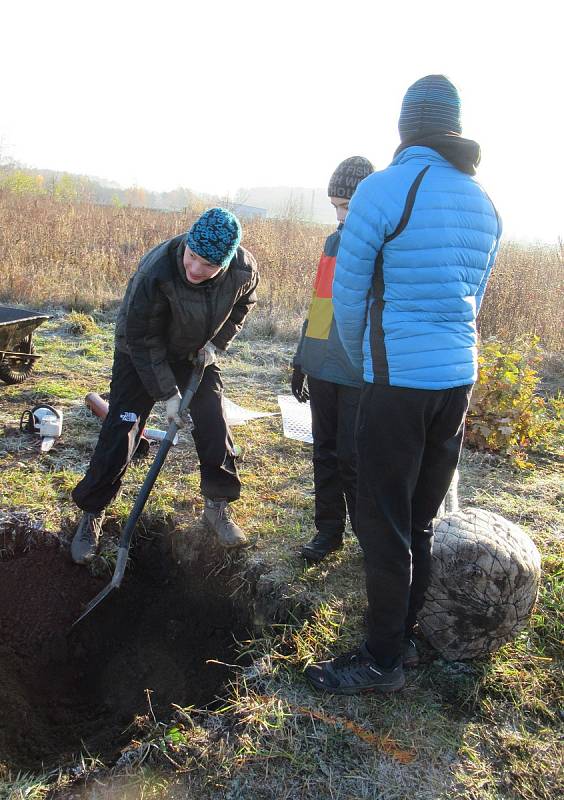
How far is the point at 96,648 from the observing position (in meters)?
2.83

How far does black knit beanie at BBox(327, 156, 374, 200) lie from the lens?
2656 millimetres

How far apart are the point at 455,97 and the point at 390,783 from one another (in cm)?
221

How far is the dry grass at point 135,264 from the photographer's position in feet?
26.1

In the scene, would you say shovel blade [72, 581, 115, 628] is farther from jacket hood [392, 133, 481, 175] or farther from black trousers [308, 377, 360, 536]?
jacket hood [392, 133, 481, 175]

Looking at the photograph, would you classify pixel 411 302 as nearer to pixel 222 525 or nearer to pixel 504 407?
pixel 222 525

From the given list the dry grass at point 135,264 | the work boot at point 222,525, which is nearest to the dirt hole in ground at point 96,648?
the work boot at point 222,525

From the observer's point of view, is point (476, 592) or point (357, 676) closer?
point (357, 676)

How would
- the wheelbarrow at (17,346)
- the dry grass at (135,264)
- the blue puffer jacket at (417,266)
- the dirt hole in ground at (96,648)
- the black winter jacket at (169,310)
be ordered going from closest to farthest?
the blue puffer jacket at (417,266) → the dirt hole in ground at (96,648) → the black winter jacket at (169,310) → the wheelbarrow at (17,346) → the dry grass at (135,264)

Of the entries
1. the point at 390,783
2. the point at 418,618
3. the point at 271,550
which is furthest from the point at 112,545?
the point at 390,783

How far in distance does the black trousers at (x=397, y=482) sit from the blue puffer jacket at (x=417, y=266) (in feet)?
0.26

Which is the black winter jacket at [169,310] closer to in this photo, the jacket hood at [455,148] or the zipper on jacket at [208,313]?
the zipper on jacket at [208,313]

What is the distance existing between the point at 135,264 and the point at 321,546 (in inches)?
299

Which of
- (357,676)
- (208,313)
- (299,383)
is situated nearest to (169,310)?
(208,313)

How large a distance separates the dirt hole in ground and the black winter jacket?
1.03 metres
